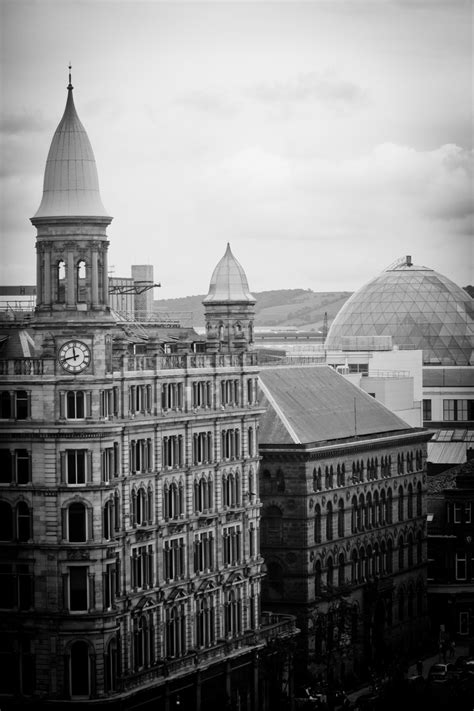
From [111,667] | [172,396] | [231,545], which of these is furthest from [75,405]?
[231,545]

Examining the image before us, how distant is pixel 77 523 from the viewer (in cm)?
14388

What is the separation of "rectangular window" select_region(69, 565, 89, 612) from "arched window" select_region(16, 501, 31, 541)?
359cm

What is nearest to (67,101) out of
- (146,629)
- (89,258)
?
(89,258)

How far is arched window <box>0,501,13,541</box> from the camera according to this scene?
144625mm

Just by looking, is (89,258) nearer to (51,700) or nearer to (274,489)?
(51,700)

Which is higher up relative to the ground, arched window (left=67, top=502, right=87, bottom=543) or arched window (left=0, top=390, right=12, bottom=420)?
arched window (left=0, top=390, right=12, bottom=420)

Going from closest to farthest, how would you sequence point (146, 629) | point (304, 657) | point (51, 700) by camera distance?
point (51, 700), point (146, 629), point (304, 657)

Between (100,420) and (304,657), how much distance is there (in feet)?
139

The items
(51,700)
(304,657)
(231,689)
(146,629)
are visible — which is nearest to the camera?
(51,700)

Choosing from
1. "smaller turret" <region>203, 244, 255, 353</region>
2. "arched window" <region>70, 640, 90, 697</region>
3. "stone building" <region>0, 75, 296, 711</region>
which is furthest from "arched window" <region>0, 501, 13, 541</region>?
"smaller turret" <region>203, 244, 255, 353</region>

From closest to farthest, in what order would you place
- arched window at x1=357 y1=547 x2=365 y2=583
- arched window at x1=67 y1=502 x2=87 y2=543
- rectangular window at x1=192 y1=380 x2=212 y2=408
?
arched window at x1=67 y1=502 x2=87 y2=543
rectangular window at x1=192 y1=380 x2=212 y2=408
arched window at x1=357 y1=547 x2=365 y2=583

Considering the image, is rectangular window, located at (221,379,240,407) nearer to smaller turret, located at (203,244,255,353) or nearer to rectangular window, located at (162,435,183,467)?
rectangular window, located at (162,435,183,467)

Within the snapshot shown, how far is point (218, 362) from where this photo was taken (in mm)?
165875

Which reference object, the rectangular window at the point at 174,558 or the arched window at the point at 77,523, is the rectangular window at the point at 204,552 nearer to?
the rectangular window at the point at 174,558
